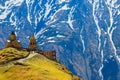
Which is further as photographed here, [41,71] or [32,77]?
[41,71]

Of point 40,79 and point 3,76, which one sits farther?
point 3,76

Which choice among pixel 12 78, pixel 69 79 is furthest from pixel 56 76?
pixel 12 78

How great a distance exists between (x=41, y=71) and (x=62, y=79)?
1203cm

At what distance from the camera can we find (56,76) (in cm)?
19850

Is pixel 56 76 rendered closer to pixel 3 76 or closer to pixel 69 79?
pixel 69 79

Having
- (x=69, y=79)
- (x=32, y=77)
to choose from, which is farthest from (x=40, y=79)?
(x=69, y=79)

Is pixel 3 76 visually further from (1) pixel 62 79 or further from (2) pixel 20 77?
(1) pixel 62 79

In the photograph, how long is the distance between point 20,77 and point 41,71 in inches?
462

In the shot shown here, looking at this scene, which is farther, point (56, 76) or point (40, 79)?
point (56, 76)

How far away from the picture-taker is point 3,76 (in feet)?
652

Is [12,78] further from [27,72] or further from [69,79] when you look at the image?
[69,79]

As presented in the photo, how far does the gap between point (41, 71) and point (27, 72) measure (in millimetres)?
5928

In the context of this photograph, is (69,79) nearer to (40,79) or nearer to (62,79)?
(62,79)

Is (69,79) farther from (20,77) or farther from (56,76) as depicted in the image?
(20,77)
